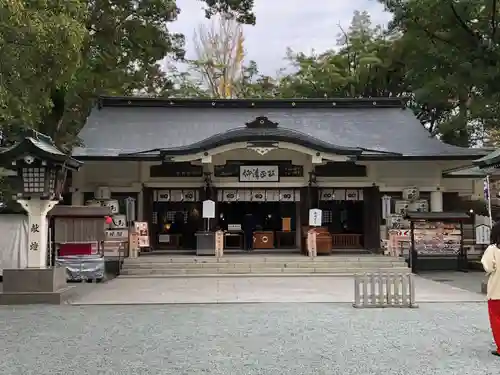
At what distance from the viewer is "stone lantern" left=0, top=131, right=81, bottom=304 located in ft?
35.9

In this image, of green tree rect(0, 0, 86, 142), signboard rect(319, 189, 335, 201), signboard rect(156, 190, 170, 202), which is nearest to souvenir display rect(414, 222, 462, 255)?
signboard rect(319, 189, 335, 201)

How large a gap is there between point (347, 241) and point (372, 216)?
1.34 metres

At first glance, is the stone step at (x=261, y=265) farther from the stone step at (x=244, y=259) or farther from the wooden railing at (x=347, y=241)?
the wooden railing at (x=347, y=241)

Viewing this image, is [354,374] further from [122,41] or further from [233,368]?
[122,41]

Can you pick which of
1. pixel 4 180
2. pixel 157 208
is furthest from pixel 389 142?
pixel 4 180

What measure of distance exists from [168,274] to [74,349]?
9.18 m

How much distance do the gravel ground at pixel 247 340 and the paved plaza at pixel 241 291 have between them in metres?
0.97

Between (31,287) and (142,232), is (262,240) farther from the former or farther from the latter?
(31,287)

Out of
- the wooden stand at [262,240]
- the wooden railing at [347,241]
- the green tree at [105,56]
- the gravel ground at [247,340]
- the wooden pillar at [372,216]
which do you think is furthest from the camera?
the wooden stand at [262,240]

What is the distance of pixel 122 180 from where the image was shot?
18938mm

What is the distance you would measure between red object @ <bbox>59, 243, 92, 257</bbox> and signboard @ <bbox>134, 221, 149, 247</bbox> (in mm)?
2361

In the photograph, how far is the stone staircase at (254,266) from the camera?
15.8 metres

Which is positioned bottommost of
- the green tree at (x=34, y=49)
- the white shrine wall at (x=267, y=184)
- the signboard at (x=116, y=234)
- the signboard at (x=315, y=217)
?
the signboard at (x=116, y=234)

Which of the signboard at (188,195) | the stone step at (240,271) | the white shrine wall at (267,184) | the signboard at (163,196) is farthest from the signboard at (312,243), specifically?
the signboard at (163,196)
